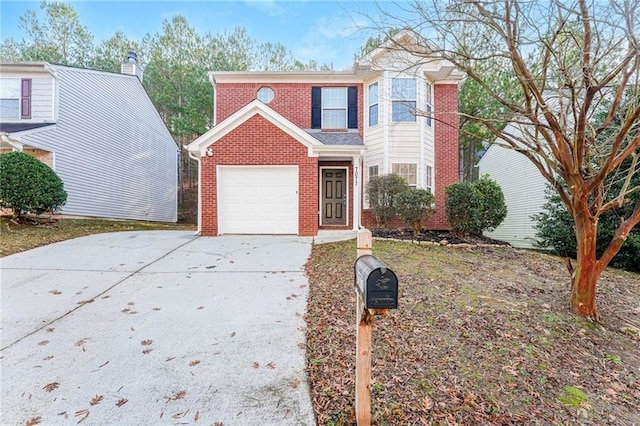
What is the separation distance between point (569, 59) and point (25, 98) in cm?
1649

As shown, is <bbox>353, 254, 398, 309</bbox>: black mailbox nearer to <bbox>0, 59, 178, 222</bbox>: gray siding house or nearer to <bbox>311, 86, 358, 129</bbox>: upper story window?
<bbox>311, 86, 358, 129</bbox>: upper story window

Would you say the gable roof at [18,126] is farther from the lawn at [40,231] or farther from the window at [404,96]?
the window at [404,96]

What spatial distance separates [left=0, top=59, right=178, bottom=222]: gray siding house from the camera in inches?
463

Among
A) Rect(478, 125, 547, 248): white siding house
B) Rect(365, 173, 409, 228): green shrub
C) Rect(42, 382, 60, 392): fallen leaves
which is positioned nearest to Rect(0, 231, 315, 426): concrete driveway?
Rect(42, 382, 60, 392): fallen leaves

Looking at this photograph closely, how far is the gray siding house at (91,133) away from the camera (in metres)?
11.8

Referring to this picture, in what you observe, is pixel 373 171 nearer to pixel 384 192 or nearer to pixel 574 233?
pixel 384 192

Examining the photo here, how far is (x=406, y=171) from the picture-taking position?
36.3 feet

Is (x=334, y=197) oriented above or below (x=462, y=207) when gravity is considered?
above

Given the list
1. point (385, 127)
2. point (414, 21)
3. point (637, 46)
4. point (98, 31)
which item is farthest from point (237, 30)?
point (637, 46)

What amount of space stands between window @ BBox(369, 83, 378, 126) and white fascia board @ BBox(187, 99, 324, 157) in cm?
311

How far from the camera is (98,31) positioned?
2228 cm

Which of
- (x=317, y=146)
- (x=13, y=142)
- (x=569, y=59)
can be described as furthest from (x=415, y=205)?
(x=13, y=142)

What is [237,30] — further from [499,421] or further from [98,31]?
[499,421]

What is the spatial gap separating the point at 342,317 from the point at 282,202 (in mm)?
6056
